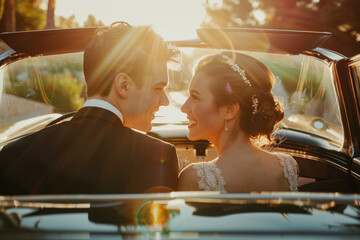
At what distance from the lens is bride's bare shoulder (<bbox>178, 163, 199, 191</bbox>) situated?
256 cm

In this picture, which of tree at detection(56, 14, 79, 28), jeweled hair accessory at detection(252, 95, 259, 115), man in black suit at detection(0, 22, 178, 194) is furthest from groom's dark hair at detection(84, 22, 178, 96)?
tree at detection(56, 14, 79, 28)

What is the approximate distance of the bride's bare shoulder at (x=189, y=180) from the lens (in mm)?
2561

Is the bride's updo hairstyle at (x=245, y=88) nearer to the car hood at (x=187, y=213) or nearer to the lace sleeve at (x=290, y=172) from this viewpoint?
the lace sleeve at (x=290, y=172)

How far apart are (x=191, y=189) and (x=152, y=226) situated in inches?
58.2

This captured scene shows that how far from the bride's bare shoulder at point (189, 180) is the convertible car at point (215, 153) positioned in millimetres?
684

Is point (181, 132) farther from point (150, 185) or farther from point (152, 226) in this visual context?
point (152, 226)

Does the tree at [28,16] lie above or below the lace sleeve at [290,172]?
above

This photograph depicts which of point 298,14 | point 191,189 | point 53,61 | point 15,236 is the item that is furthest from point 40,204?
point 298,14

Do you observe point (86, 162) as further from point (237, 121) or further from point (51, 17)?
point (51, 17)

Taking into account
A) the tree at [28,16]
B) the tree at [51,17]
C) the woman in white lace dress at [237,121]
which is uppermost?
the tree at [28,16]

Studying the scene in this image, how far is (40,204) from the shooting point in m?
1.28

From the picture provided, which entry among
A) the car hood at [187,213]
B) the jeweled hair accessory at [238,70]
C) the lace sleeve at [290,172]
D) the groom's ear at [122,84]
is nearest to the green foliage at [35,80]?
the groom's ear at [122,84]

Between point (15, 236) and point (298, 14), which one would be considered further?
point (298, 14)

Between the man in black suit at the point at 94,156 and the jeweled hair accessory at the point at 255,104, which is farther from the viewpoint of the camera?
the jeweled hair accessory at the point at 255,104
